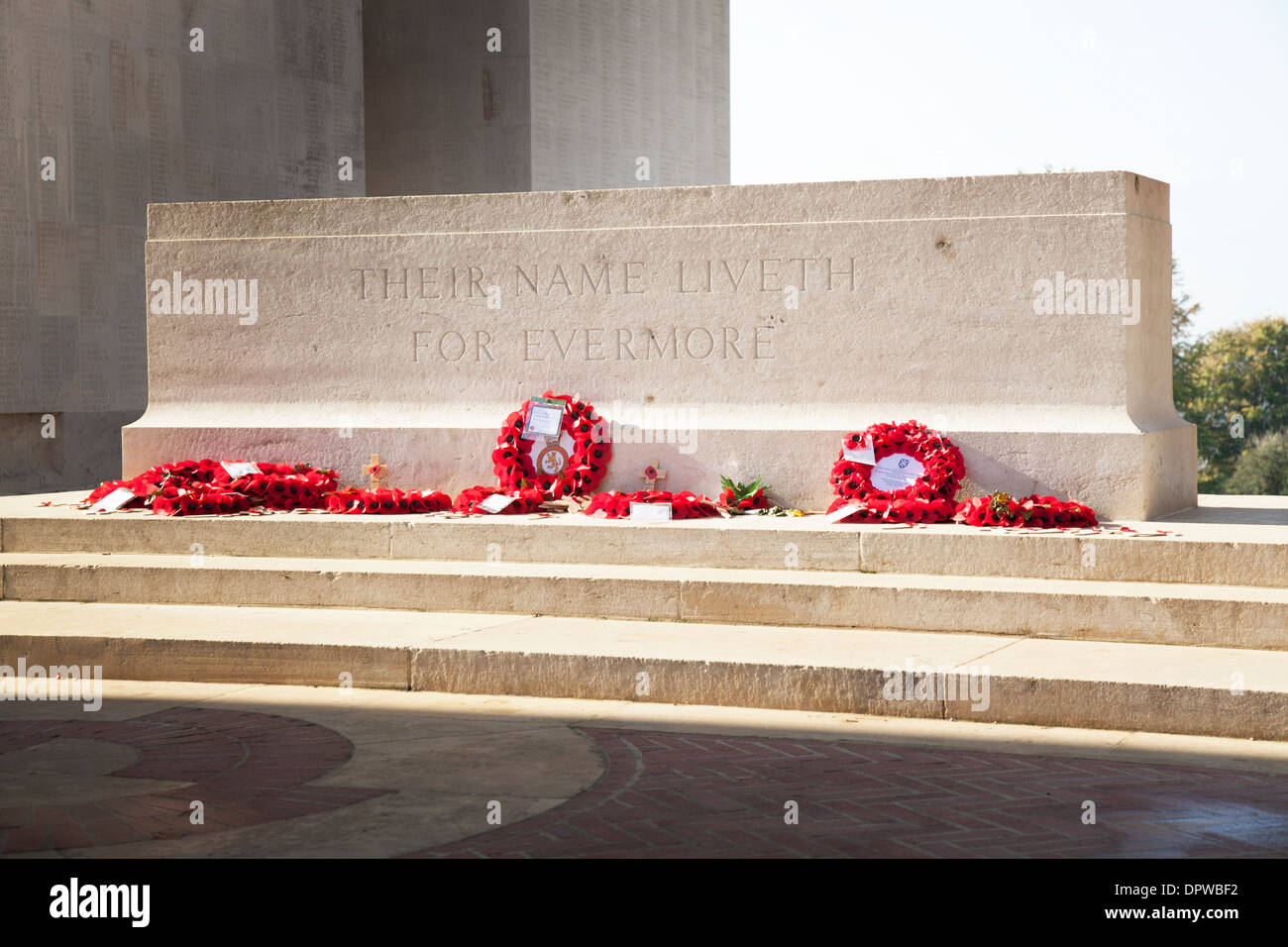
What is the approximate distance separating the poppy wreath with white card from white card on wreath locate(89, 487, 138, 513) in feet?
14.5

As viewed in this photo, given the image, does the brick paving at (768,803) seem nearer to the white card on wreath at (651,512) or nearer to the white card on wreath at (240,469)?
the white card on wreath at (651,512)

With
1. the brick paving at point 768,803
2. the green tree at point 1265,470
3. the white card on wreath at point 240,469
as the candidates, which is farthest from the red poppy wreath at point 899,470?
the green tree at point 1265,470

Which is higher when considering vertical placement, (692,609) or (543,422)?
(543,422)

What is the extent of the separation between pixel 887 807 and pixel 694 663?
1.67m

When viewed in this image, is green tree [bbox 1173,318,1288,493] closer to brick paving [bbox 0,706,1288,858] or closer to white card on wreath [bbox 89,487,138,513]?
white card on wreath [bbox 89,487,138,513]

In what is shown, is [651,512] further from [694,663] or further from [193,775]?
[193,775]

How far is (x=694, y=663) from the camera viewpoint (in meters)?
6.12

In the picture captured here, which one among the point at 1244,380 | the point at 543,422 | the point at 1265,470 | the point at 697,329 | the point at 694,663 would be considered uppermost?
the point at 1244,380

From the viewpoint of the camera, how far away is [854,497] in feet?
27.0

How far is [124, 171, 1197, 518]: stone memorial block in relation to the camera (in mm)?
8141

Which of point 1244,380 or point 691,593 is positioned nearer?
point 691,593

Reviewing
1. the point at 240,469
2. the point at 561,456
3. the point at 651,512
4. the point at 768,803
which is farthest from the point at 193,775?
the point at 240,469

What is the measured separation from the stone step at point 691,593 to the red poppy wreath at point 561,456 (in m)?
1.12

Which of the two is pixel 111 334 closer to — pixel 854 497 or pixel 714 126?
pixel 854 497
